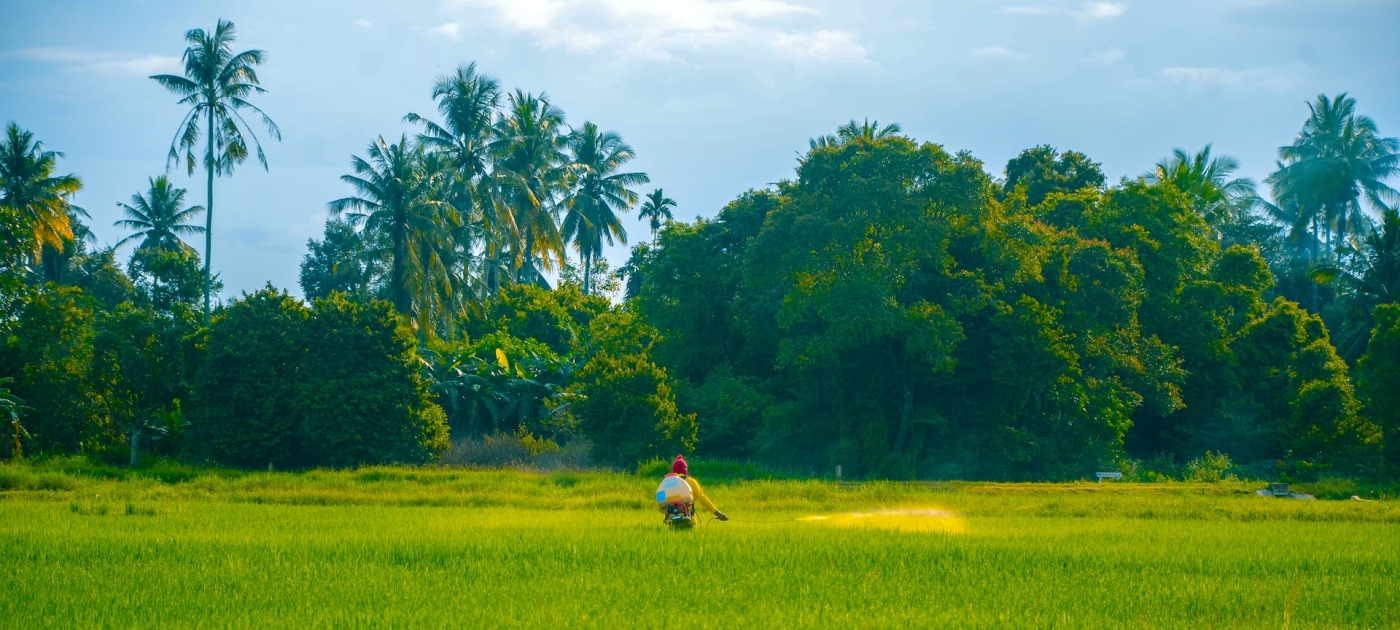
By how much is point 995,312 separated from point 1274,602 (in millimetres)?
21290

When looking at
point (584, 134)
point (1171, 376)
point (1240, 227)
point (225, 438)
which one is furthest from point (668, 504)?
point (1240, 227)

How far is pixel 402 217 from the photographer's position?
39812 mm

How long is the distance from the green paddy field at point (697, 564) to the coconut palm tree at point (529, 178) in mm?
24120

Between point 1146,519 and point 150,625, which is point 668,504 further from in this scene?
point 1146,519

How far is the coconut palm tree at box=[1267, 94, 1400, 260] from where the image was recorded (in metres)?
53.5

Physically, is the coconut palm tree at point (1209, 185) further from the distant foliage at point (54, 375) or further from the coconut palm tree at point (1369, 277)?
the distant foliage at point (54, 375)

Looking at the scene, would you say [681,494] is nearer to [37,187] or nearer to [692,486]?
[692,486]

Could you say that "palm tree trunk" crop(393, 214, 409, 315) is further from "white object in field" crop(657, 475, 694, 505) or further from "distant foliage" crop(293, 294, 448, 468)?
"white object in field" crop(657, 475, 694, 505)

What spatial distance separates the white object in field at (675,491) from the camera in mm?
15336

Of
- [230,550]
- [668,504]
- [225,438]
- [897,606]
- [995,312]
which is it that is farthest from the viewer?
[995,312]

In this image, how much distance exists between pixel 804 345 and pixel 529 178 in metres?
20.1

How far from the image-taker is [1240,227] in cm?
5512

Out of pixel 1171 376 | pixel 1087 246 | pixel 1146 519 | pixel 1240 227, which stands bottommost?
pixel 1146 519

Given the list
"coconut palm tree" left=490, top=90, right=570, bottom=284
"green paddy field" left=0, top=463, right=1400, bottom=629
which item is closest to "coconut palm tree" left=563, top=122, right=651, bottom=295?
"coconut palm tree" left=490, top=90, right=570, bottom=284
